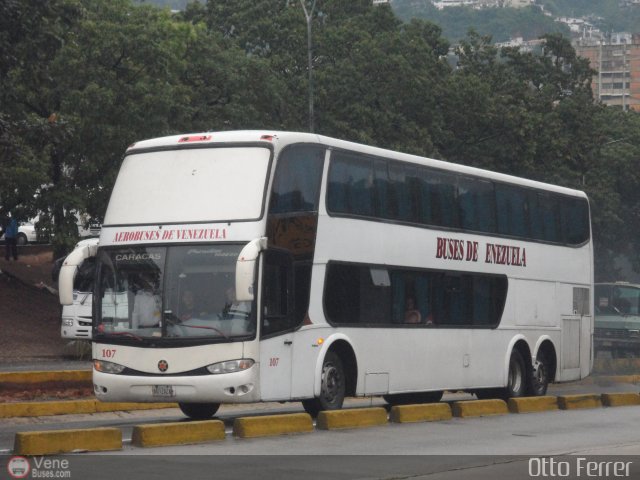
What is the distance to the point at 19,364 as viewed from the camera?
102 ft

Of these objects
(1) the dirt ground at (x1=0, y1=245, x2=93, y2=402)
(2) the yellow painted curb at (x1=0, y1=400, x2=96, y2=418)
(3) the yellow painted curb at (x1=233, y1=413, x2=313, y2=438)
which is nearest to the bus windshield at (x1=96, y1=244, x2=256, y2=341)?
(3) the yellow painted curb at (x1=233, y1=413, x2=313, y2=438)

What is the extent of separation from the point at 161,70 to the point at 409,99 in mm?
14421

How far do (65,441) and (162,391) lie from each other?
3536 millimetres

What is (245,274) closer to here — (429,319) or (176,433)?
(176,433)

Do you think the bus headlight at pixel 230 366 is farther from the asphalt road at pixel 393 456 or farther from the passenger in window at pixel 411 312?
the passenger in window at pixel 411 312

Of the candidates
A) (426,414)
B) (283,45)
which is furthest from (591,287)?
(283,45)

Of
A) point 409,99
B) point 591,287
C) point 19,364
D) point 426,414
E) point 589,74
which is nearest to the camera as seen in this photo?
point 426,414

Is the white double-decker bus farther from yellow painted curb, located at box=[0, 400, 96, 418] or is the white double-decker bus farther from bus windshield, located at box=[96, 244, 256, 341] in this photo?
yellow painted curb, located at box=[0, 400, 96, 418]

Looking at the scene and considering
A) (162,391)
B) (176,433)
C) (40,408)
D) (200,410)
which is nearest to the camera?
(176,433)

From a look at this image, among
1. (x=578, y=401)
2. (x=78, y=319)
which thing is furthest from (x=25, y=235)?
(x=578, y=401)

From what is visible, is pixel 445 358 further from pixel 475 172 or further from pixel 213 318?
pixel 213 318

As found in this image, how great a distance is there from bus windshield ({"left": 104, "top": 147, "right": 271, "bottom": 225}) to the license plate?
2.04 m

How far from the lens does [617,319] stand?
4053 cm

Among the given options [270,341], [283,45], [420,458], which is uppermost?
[283,45]
